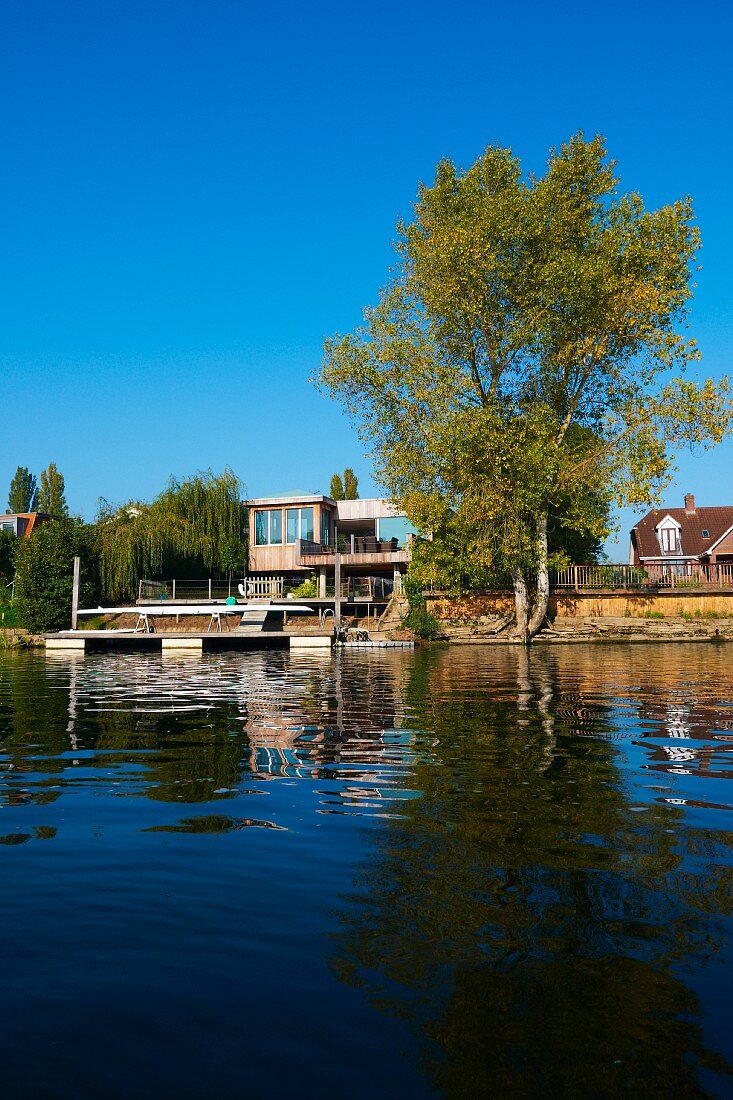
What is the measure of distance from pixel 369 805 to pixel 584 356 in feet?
97.5

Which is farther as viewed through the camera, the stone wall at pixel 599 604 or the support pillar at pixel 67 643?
the stone wall at pixel 599 604

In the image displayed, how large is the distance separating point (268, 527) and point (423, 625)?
15.0m

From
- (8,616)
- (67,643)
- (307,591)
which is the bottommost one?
(67,643)

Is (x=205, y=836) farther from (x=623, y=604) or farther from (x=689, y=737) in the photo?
(x=623, y=604)

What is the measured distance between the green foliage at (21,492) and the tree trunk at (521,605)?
226ft

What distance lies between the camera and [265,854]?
14.6ft

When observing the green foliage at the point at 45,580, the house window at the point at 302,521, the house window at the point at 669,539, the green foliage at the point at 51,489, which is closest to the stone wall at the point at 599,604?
the house window at the point at 302,521

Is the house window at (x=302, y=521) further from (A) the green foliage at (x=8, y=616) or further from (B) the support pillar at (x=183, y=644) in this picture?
(A) the green foliage at (x=8, y=616)

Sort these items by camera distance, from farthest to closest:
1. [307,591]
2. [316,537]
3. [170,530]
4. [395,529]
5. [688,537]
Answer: [688,537] < [395,529] < [316,537] < [170,530] < [307,591]

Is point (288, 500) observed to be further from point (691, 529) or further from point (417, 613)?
point (691, 529)

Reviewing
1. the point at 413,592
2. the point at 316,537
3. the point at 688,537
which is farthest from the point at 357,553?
the point at 688,537

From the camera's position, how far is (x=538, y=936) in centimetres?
328

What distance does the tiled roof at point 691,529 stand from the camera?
193 ft

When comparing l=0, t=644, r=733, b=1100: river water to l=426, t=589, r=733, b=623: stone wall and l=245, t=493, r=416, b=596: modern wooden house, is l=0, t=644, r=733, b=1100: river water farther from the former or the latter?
l=245, t=493, r=416, b=596: modern wooden house
